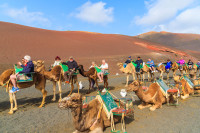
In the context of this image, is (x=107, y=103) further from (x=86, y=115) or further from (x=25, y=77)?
(x=25, y=77)

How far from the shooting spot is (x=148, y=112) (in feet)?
18.7

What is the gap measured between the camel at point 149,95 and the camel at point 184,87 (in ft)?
6.02

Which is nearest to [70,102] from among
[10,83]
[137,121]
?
[137,121]

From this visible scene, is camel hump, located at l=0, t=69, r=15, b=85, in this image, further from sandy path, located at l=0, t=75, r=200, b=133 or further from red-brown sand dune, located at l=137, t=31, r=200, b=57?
red-brown sand dune, located at l=137, t=31, r=200, b=57

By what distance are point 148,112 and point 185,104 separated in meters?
2.24

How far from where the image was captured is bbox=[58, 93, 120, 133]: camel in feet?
11.8

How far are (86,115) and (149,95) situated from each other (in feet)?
10.3

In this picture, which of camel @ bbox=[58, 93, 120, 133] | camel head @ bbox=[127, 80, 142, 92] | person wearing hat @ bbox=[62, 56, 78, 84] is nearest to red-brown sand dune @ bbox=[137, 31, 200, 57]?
person wearing hat @ bbox=[62, 56, 78, 84]

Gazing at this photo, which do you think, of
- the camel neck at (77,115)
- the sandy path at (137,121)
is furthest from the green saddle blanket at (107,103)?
the camel neck at (77,115)

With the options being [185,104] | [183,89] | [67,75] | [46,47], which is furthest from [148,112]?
[46,47]

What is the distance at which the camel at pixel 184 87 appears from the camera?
7.73 metres

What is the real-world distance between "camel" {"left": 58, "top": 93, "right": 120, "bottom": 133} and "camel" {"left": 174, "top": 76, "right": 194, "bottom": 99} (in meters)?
5.11

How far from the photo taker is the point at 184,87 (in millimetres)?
7891

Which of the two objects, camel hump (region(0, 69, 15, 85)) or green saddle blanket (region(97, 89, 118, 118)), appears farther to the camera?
camel hump (region(0, 69, 15, 85))
